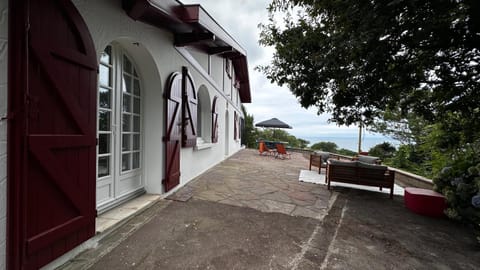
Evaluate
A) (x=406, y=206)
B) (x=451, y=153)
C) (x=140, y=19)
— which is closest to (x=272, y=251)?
(x=406, y=206)

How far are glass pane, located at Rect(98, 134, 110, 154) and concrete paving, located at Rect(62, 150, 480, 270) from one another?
1.04m

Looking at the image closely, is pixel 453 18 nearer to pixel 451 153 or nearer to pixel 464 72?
pixel 464 72

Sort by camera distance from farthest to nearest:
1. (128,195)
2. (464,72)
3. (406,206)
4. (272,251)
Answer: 1. (406,206)
2. (128,195)
3. (464,72)
4. (272,251)

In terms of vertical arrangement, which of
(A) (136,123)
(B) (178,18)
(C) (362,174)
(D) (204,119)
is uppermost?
(B) (178,18)

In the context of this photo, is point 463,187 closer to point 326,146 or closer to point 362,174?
point 362,174

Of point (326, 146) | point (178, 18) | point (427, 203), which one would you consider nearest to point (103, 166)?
point (178, 18)

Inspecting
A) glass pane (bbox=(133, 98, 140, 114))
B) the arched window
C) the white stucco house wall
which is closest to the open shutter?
the white stucco house wall

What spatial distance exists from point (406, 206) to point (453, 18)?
3405 millimetres

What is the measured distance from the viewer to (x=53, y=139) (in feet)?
5.89

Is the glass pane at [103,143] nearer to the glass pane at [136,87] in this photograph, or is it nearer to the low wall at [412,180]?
the glass pane at [136,87]

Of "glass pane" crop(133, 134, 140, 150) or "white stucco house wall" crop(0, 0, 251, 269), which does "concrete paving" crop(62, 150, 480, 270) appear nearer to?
"white stucco house wall" crop(0, 0, 251, 269)

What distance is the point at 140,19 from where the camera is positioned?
3.07 metres

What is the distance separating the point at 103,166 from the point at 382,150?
12276 mm

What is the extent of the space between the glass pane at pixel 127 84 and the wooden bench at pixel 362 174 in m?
4.53
